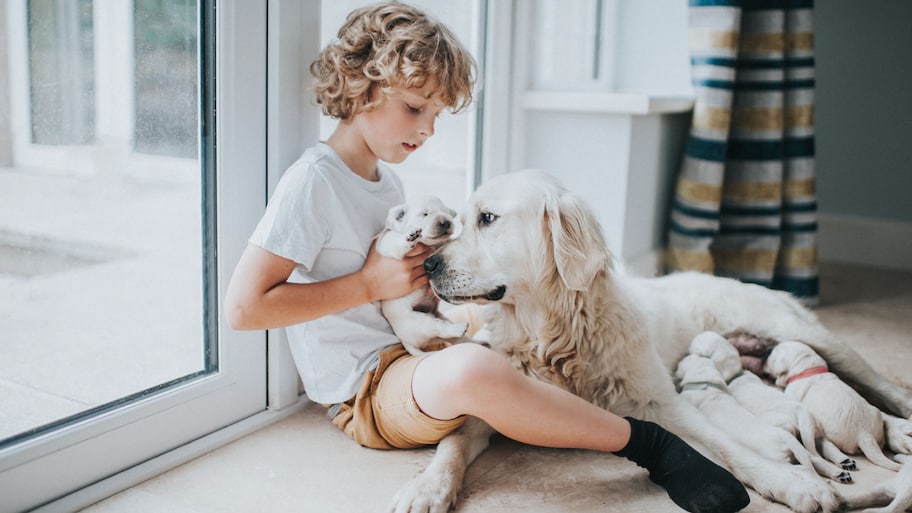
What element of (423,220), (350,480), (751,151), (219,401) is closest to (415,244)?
(423,220)

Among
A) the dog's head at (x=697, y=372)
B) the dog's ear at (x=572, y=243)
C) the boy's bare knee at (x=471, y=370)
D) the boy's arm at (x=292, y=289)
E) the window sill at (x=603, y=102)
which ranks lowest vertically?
the dog's head at (x=697, y=372)

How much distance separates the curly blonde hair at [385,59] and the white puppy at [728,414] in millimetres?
929

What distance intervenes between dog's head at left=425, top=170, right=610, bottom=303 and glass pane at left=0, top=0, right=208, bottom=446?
0.61 meters

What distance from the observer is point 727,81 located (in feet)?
9.93

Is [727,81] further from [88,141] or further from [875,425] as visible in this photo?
[88,141]

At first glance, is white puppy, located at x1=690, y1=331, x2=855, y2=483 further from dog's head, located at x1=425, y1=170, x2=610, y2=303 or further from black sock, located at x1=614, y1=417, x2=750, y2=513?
dog's head, located at x1=425, y1=170, x2=610, y2=303

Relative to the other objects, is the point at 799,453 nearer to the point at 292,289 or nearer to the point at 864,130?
the point at 292,289

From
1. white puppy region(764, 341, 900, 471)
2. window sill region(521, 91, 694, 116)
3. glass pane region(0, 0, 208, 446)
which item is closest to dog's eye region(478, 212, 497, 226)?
glass pane region(0, 0, 208, 446)

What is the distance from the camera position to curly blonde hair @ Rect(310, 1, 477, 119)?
5.21 feet

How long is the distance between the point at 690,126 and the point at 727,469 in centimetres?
203

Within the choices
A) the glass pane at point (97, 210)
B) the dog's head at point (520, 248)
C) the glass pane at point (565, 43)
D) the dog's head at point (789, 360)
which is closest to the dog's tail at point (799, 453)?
the dog's head at point (789, 360)

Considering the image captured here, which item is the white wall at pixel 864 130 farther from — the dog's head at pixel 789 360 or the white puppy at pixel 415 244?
the white puppy at pixel 415 244

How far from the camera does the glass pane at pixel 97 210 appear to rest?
136 cm

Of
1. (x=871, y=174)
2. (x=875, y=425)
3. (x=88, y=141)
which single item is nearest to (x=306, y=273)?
(x=88, y=141)
